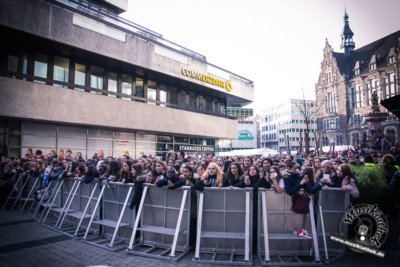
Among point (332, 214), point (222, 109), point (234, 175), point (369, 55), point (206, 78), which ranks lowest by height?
point (332, 214)

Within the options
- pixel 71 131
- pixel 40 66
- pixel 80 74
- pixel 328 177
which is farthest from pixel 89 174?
pixel 80 74

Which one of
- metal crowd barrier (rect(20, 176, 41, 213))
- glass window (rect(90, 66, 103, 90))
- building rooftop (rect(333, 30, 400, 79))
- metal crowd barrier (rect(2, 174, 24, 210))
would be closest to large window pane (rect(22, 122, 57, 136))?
glass window (rect(90, 66, 103, 90))

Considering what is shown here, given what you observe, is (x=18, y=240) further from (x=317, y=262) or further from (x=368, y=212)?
(x=368, y=212)

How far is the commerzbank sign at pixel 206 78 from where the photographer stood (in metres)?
24.8

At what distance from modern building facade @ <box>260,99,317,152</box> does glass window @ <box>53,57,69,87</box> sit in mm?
70811

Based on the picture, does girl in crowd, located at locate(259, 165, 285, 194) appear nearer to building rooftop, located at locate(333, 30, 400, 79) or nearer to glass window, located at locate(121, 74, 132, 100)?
glass window, located at locate(121, 74, 132, 100)

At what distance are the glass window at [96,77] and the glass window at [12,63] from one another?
4666 millimetres

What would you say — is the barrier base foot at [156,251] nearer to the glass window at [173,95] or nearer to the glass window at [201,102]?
the glass window at [173,95]

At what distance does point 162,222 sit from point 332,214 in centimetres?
380

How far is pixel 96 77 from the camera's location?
1992 centimetres

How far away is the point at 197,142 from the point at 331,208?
23082 millimetres

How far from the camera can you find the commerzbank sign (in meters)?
24.8

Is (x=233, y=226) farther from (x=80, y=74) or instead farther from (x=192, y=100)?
(x=192, y=100)

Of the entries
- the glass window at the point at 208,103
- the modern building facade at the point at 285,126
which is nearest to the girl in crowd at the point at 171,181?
the glass window at the point at 208,103
